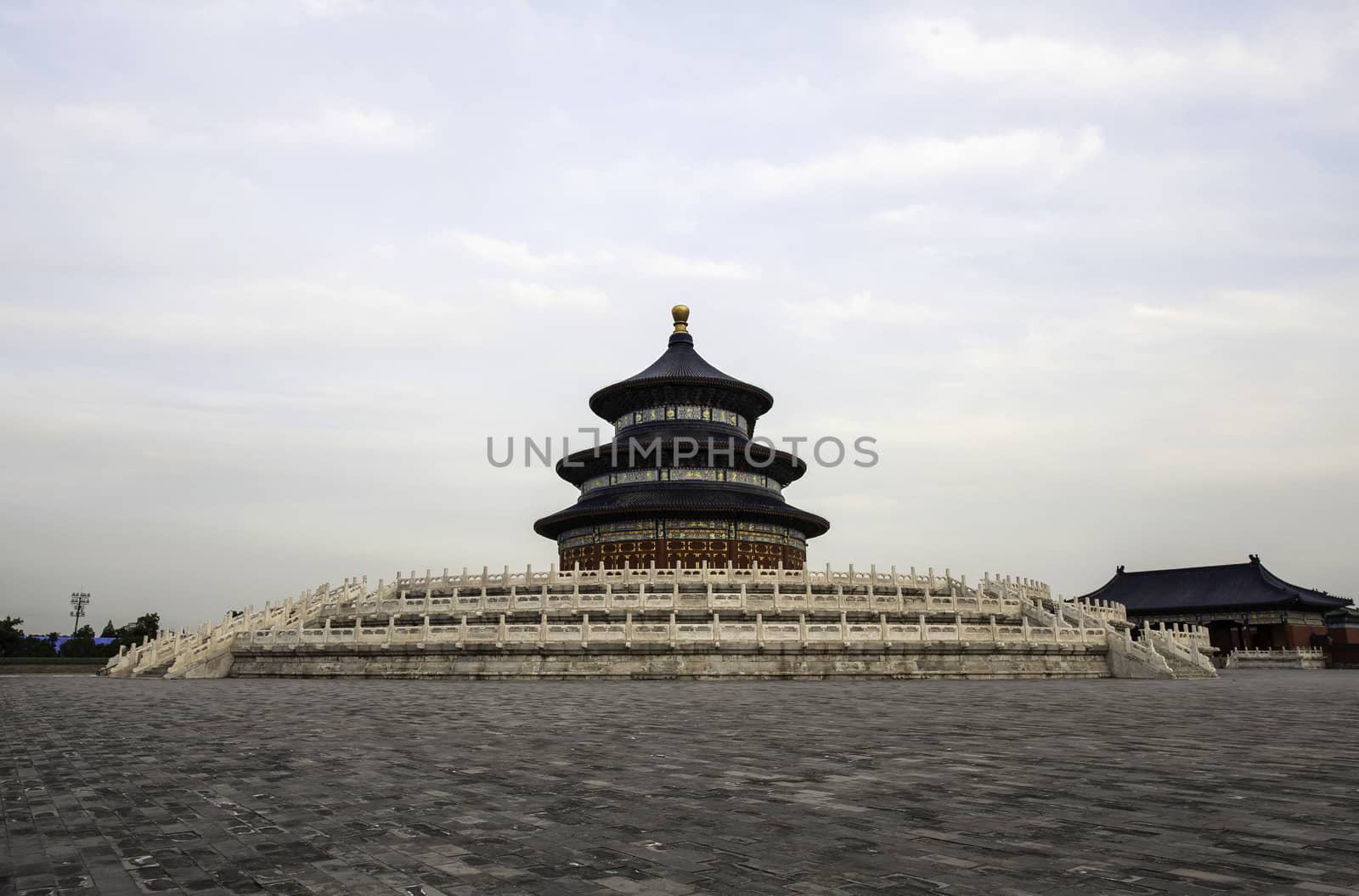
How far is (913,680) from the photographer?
1046 inches

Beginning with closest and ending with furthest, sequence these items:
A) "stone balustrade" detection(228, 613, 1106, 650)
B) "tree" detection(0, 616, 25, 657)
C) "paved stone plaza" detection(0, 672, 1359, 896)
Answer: "paved stone plaza" detection(0, 672, 1359, 896)
"stone balustrade" detection(228, 613, 1106, 650)
"tree" detection(0, 616, 25, 657)

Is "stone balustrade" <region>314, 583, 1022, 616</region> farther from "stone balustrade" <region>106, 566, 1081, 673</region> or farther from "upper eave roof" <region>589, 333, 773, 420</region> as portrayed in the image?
"upper eave roof" <region>589, 333, 773, 420</region>

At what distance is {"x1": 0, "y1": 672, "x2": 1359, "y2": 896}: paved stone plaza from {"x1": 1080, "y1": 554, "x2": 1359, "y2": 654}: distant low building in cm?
5502

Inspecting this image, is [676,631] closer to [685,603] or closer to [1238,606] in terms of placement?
[685,603]

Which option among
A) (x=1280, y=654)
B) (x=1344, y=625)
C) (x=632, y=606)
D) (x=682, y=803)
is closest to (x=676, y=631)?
(x=632, y=606)

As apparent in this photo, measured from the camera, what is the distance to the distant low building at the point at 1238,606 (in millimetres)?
60906

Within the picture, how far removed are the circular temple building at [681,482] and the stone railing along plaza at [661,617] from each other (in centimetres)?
1385

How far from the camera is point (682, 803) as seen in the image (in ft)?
23.6

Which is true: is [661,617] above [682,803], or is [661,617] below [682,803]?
above

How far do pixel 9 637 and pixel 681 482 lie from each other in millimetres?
38101

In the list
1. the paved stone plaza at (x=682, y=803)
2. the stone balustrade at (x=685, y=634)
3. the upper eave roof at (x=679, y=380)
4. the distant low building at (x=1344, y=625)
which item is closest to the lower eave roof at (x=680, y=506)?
the upper eave roof at (x=679, y=380)

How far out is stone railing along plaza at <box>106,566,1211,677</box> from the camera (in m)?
27.5

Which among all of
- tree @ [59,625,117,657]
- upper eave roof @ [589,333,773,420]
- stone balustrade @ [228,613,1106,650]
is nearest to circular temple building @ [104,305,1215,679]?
stone balustrade @ [228,613,1106,650]

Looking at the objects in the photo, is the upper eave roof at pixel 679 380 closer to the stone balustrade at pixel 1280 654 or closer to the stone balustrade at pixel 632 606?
the stone balustrade at pixel 632 606
